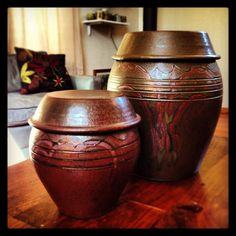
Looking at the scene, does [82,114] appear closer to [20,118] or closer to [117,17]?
[20,118]

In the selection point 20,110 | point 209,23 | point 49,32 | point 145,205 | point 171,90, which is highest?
point 209,23

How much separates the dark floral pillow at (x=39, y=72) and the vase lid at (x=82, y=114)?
60.6 inches

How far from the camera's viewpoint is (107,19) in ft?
9.66

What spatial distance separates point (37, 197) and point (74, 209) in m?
0.13

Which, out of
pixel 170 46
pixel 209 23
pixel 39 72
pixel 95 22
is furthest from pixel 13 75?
pixel 209 23

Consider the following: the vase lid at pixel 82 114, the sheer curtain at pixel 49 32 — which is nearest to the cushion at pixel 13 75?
the sheer curtain at pixel 49 32

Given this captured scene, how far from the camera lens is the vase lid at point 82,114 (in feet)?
1.66

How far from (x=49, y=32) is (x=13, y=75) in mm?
636

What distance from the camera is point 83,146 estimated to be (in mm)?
504

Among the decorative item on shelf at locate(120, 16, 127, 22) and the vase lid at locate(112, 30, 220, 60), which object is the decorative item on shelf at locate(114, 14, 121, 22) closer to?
the decorative item on shelf at locate(120, 16, 127, 22)

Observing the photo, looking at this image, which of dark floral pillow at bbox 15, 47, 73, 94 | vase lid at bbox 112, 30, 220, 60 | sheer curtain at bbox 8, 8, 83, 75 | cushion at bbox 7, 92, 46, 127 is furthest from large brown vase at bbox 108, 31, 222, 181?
sheer curtain at bbox 8, 8, 83, 75

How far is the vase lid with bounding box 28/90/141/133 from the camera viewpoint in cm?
51

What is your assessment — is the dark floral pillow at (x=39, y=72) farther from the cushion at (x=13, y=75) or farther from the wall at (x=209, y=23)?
the wall at (x=209, y=23)
